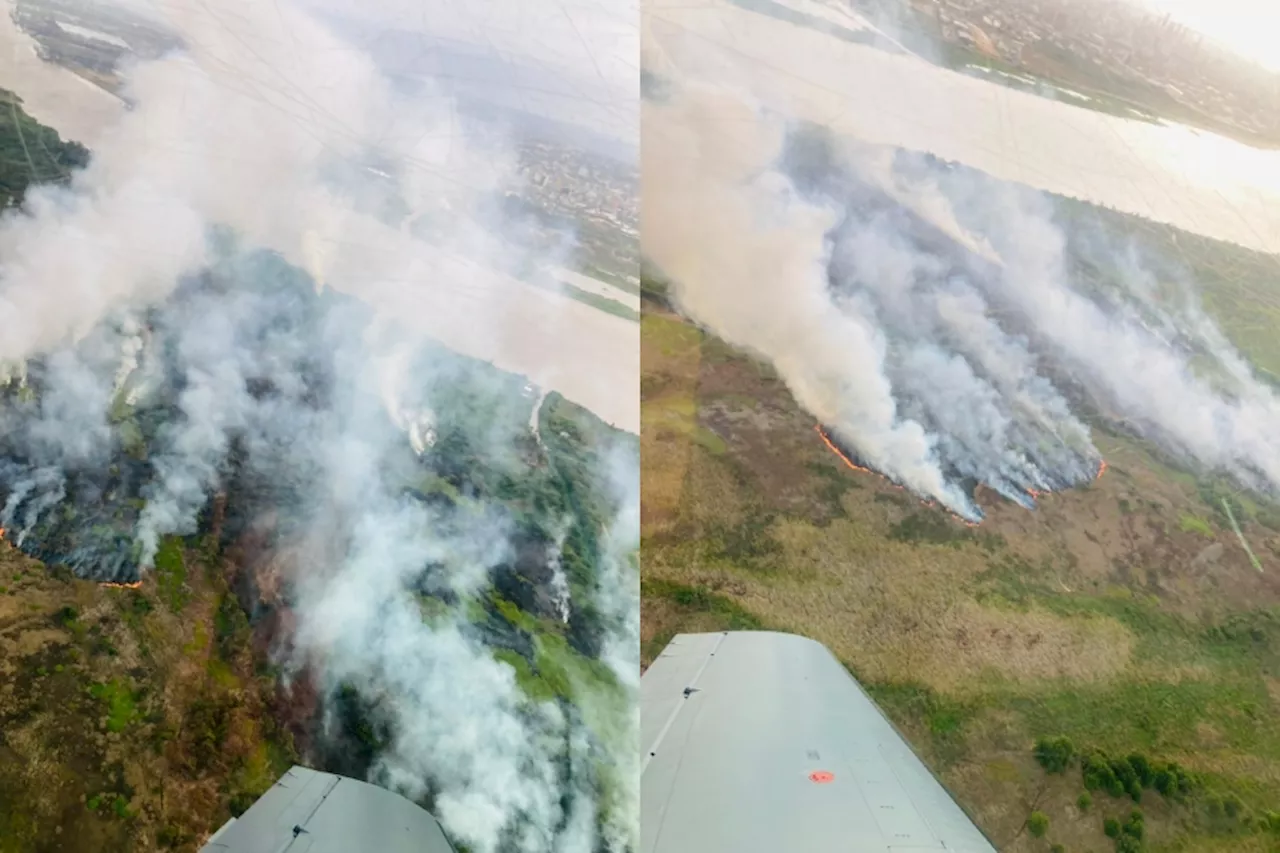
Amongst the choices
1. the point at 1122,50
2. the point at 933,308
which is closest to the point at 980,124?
the point at 1122,50

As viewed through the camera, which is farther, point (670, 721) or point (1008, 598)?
point (1008, 598)

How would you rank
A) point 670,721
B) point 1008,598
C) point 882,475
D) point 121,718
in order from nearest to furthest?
point 121,718, point 670,721, point 1008,598, point 882,475

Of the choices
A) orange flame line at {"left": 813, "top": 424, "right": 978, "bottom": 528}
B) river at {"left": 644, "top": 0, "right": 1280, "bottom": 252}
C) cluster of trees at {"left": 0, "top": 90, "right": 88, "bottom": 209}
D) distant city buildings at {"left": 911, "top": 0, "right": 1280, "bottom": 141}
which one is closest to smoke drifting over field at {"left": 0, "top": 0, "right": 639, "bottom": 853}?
cluster of trees at {"left": 0, "top": 90, "right": 88, "bottom": 209}

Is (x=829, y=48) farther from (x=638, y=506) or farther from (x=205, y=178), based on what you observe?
(x=205, y=178)

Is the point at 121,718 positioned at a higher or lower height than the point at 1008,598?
lower

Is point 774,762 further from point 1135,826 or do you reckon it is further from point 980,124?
point 980,124

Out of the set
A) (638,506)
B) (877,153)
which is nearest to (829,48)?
(877,153)

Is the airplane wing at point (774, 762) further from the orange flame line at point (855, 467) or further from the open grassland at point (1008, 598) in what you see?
the orange flame line at point (855, 467)
